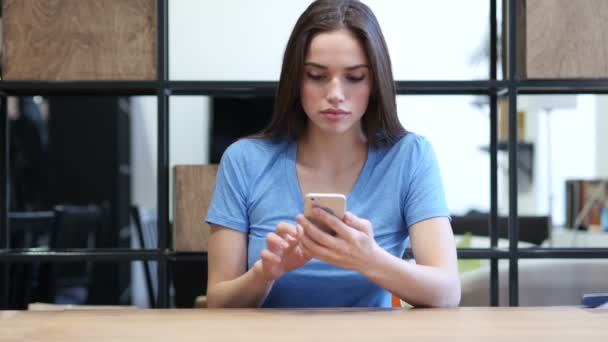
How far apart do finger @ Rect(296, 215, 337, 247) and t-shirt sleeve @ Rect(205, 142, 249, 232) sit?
Answer: 0.35m

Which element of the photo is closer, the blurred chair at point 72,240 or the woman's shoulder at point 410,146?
the woman's shoulder at point 410,146

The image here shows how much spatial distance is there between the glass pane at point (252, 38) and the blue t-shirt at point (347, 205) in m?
0.59

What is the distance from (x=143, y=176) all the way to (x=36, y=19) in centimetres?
563

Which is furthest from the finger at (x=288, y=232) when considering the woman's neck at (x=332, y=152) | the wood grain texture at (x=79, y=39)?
the wood grain texture at (x=79, y=39)

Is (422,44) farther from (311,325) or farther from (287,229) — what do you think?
(311,325)

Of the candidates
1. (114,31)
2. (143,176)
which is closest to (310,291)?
(114,31)

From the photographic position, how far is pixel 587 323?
1.15 meters

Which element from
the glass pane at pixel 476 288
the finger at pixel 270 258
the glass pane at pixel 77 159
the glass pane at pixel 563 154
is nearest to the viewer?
the finger at pixel 270 258

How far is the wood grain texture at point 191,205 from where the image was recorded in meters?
1.95

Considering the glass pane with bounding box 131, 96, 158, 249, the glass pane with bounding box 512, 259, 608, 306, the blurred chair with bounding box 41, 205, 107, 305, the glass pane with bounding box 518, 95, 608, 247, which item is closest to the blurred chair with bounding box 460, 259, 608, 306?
the glass pane with bounding box 512, 259, 608, 306

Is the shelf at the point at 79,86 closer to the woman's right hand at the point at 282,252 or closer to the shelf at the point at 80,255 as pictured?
the shelf at the point at 80,255

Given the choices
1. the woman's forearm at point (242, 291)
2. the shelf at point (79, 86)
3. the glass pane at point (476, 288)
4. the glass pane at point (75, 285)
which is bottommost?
the glass pane at point (75, 285)

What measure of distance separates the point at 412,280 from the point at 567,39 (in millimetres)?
856

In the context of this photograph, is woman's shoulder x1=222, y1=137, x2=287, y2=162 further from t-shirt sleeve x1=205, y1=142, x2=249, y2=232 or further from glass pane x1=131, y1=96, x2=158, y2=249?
glass pane x1=131, y1=96, x2=158, y2=249
